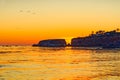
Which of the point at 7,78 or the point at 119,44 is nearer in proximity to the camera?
the point at 7,78

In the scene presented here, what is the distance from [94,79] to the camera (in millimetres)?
31094

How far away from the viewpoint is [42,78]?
31.4 m

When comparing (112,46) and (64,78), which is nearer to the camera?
(64,78)

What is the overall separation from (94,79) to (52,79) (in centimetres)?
376

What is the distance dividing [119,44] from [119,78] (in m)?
171

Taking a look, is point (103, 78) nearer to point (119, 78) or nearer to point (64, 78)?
point (119, 78)

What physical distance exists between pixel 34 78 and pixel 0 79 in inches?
122

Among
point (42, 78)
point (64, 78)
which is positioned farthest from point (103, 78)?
point (42, 78)

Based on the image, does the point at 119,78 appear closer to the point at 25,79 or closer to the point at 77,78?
the point at 77,78

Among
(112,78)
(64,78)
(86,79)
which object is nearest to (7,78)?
Answer: (64,78)

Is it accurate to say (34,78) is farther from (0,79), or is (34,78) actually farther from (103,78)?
(103,78)

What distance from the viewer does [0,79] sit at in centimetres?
3019

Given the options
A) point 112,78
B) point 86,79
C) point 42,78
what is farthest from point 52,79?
point 112,78

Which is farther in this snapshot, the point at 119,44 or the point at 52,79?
the point at 119,44
